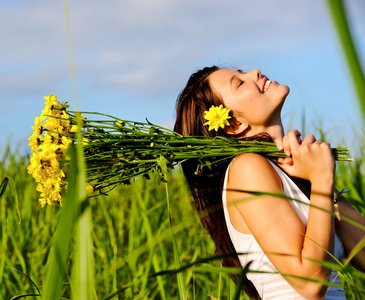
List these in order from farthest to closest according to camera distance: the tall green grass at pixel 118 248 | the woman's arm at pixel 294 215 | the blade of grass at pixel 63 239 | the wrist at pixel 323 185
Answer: the tall green grass at pixel 118 248 → the wrist at pixel 323 185 → the woman's arm at pixel 294 215 → the blade of grass at pixel 63 239

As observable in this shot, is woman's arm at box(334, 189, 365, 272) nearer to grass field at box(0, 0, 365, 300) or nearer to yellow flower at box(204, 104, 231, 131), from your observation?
grass field at box(0, 0, 365, 300)

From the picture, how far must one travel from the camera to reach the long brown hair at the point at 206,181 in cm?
194

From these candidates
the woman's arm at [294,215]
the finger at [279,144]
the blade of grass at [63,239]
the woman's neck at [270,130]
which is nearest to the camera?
the blade of grass at [63,239]

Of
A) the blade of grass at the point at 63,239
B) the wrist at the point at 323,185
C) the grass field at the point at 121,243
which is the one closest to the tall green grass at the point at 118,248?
the grass field at the point at 121,243

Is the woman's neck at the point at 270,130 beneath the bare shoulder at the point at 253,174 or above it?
above

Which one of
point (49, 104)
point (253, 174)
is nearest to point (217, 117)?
point (253, 174)

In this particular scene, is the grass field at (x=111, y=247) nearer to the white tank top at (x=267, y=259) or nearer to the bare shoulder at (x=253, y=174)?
the white tank top at (x=267, y=259)

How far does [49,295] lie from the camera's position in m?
0.68

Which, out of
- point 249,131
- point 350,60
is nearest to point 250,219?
point 249,131

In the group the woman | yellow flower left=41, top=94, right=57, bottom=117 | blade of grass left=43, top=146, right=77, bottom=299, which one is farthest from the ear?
blade of grass left=43, top=146, right=77, bottom=299

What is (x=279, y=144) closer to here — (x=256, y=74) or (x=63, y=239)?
(x=256, y=74)

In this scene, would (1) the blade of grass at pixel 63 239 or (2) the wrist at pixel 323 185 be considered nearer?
(1) the blade of grass at pixel 63 239

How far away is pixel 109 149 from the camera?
1.67m

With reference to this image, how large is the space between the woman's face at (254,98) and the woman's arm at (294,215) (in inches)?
10.5
